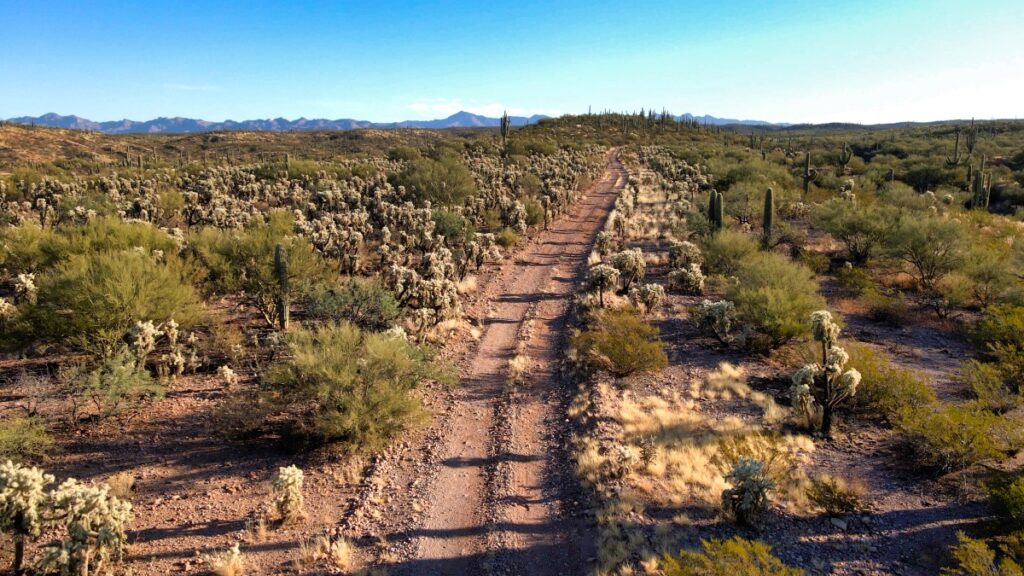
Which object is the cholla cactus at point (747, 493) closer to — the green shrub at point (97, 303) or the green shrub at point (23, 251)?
the green shrub at point (97, 303)

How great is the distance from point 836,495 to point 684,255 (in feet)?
47.1

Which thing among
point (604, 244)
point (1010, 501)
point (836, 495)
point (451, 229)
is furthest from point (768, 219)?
point (1010, 501)

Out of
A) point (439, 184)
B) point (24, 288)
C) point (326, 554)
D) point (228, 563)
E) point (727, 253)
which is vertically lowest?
point (326, 554)

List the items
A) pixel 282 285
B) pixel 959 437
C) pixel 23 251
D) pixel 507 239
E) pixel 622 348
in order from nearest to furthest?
pixel 959 437, pixel 622 348, pixel 282 285, pixel 23 251, pixel 507 239

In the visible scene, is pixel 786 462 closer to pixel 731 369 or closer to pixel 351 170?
pixel 731 369

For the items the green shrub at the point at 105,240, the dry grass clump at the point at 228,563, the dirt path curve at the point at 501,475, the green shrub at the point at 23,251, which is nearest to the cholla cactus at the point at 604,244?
the dirt path curve at the point at 501,475

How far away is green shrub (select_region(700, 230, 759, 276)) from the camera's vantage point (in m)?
20.8

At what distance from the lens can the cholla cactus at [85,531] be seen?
6508 millimetres

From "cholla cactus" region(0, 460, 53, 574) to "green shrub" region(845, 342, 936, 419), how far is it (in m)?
13.5

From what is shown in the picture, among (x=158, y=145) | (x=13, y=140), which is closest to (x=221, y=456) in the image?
(x=13, y=140)

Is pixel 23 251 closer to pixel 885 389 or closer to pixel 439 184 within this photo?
pixel 439 184

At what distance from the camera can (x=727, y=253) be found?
69.1 ft

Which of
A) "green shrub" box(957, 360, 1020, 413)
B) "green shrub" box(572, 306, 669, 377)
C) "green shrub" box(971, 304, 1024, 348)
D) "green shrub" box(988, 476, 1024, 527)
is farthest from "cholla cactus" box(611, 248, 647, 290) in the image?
"green shrub" box(988, 476, 1024, 527)

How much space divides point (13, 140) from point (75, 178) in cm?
3802
